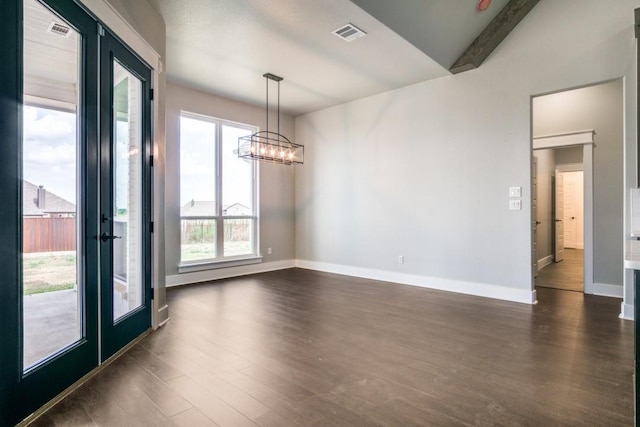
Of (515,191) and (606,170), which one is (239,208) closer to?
(515,191)

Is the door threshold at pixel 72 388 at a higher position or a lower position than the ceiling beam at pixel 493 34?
lower

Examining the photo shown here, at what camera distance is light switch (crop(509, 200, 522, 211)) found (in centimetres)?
441

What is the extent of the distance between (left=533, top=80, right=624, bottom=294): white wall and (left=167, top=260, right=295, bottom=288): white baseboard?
206 inches

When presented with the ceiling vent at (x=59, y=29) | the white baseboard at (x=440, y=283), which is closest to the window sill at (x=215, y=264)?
the white baseboard at (x=440, y=283)

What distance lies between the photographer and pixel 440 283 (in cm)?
515

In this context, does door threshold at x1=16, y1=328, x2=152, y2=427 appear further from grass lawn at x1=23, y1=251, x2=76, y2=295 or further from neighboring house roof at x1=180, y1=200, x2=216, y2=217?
neighboring house roof at x1=180, y1=200, x2=216, y2=217

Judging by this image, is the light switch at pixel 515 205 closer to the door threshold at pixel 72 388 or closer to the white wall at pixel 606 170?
the white wall at pixel 606 170

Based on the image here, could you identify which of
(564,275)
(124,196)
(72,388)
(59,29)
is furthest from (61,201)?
(564,275)

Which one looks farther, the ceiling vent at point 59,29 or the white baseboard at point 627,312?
the white baseboard at point 627,312

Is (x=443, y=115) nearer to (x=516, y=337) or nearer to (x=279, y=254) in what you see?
(x=516, y=337)

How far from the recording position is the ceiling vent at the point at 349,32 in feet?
12.2

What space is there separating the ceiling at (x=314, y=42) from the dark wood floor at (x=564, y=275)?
3767 mm

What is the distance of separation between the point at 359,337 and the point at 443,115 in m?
3.57

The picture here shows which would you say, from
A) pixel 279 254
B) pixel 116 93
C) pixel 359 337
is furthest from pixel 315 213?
pixel 116 93
